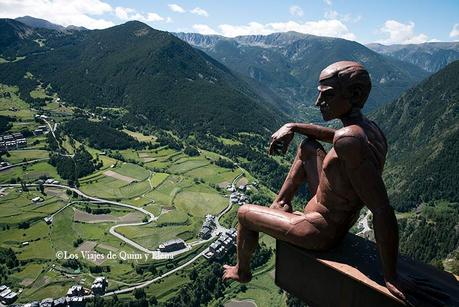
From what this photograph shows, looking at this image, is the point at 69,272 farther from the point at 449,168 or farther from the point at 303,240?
the point at 449,168

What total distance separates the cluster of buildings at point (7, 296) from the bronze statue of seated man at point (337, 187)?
53847 millimetres

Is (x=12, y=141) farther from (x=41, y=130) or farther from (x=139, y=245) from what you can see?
(x=139, y=245)

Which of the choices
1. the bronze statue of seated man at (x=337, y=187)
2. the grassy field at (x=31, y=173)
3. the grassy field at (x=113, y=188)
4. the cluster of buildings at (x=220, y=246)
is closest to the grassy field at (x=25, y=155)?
the grassy field at (x=31, y=173)

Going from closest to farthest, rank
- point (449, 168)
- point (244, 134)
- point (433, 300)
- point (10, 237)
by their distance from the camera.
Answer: point (433, 300) → point (10, 237) → point (449, 168) → point (244, 134)

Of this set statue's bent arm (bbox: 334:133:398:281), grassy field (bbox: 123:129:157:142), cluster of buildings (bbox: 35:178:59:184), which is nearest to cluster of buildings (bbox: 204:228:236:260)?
cluster of buildings (bbox: 35:178:59:184)

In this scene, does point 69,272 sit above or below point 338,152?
below

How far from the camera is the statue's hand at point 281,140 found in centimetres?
808

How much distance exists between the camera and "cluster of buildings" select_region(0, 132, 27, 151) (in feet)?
369

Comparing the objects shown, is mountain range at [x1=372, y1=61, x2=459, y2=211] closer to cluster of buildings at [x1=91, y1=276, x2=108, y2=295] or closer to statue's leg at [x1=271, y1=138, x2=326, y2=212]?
cluster of buildings at [x1=91, y1=276, x2=108, y2=295]

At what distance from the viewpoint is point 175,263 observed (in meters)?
60.8

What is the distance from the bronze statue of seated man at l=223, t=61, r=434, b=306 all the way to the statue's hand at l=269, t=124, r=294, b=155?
54 mm

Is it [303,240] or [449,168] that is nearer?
[303,240]

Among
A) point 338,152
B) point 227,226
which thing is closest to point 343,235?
point 338,152

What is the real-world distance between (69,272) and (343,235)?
5768 centimetres
